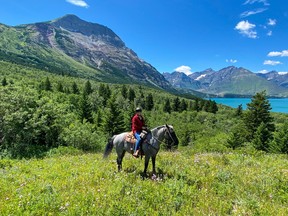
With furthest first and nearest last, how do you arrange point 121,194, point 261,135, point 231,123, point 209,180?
point 231,123, point 261,135, point 209,180, point 121,194

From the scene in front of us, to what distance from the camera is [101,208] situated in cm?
796

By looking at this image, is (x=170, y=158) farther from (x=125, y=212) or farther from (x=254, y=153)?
(x=125, y=212)

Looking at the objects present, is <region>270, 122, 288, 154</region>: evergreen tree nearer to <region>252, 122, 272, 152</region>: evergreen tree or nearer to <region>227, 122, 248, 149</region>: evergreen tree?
<region>252, 122, 272, 152</region>: evergreen tree

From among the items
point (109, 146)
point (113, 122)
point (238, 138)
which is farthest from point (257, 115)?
point (109, 146)

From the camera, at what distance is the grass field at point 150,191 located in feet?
26.1

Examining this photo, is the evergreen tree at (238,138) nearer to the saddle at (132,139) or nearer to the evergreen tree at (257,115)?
the evergreen tree at (257,115)

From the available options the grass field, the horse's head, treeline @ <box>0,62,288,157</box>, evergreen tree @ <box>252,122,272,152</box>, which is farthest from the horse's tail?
evergreen tree @ <box>252,122,272,152</box>

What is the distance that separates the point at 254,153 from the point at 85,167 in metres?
11.7

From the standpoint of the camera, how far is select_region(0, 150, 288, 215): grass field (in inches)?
313

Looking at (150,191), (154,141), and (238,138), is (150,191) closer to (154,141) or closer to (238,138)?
(154,141)

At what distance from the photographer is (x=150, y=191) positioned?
9727 mm

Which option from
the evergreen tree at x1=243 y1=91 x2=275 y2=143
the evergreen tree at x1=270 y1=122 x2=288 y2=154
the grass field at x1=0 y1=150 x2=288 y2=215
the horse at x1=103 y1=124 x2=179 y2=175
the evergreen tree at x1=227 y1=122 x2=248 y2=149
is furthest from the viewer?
the evergreen tree at x1=243 y1=91 x2=275 y2=143

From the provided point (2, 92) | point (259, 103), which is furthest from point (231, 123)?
point (2, 92)

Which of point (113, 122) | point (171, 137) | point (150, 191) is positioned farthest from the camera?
point (113, 122)
